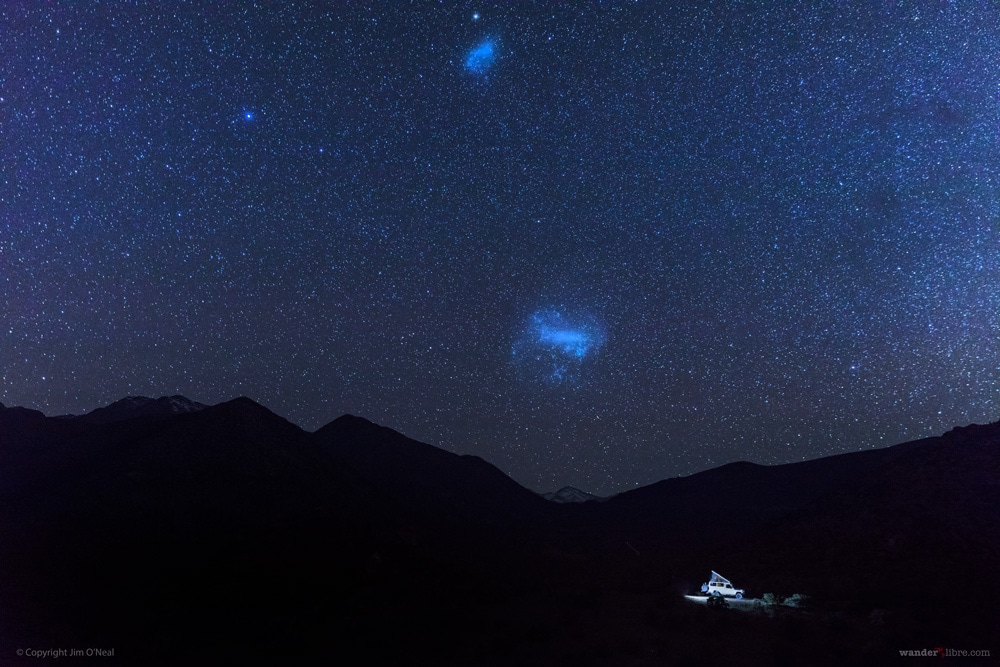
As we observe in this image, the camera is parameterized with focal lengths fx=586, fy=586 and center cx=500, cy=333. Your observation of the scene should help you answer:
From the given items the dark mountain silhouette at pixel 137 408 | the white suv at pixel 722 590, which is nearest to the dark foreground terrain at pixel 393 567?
the white suv at pixel 722 590

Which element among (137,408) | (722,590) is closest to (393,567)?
(722,590)

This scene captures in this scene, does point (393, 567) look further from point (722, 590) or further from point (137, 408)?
point (137, 408)

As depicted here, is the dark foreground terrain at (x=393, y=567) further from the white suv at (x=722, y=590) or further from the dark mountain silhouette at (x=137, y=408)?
the dark mountain silhouette at (x=137, y=408)

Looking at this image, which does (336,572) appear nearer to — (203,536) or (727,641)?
(203,536)

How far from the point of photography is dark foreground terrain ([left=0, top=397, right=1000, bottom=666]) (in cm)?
2148

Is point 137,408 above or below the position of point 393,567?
above

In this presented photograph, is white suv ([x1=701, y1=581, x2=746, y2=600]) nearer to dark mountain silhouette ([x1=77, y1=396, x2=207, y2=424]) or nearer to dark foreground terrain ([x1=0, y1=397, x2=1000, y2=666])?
dark foreground terrain ([x1=0, y1=397, x2=1000, y2=666])

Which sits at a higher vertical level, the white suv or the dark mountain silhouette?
the dark mountain silhouette

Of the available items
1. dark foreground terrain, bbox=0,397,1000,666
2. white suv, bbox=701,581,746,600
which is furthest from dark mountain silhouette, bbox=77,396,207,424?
white suv, bbox=701,581,746,600

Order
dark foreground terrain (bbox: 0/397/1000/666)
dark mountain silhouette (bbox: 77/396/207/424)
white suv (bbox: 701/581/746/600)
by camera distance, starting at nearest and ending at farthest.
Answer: dark foreground terrain (bbox: 0/397/1000/666)
white suv (bbox: 701/581/746/600)
dark mountain silhouette (bbox: 77/396/207/424)

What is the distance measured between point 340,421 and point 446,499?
129ft

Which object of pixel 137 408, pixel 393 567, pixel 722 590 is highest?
pixel 137 408

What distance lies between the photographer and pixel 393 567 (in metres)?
38.5

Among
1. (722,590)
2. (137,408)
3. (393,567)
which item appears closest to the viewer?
(722,590)
